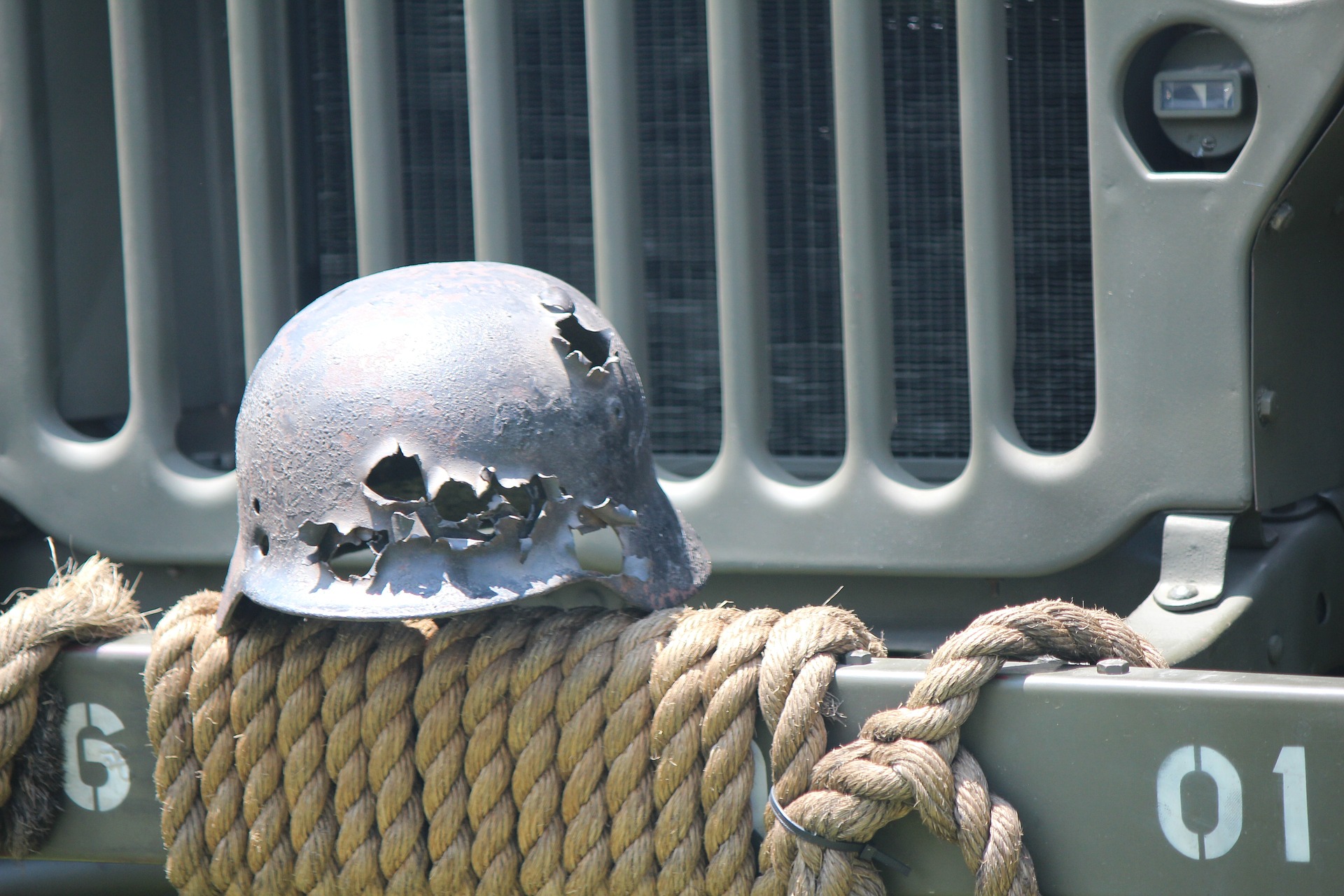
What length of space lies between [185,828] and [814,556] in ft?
2.04

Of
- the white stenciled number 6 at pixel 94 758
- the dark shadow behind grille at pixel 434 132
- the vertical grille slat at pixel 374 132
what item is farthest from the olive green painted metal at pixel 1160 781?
the dark shadow behind grille at pixel 434 132

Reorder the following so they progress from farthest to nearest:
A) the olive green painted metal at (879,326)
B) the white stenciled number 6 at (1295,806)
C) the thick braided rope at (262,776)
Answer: the olive green painted metal at (879,326)
the thick braided rope at (262,776)
the white stenciled number 6 at (1295,806)

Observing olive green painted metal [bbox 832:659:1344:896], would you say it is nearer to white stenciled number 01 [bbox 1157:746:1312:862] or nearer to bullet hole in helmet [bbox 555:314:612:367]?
white stenciled number 01 [bbox 1157:746:1312:862]

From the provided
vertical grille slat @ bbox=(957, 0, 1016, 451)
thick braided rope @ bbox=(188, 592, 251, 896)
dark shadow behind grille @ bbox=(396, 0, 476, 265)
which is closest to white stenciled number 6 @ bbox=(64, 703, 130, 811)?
thick braided rope @ bbox=(188, 592, 251, 896)

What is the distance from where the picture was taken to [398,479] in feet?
3.84

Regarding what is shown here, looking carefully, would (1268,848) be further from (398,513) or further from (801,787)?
(398,513)

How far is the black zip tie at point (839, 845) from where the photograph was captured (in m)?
1.01

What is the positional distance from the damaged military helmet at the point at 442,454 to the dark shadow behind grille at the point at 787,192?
18.0 inches

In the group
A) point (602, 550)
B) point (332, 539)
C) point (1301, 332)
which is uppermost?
point (1301, 332)

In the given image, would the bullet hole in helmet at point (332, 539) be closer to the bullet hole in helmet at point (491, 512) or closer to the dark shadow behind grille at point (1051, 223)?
the bullet hole in helmet at point (491, 512)

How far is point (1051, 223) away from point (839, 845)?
787 millimetres

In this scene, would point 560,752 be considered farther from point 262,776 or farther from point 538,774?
point 262,776

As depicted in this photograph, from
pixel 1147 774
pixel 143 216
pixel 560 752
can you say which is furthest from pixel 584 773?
pixel 143 216

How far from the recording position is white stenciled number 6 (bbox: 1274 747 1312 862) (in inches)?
37.5
